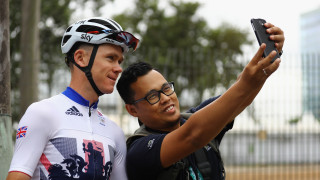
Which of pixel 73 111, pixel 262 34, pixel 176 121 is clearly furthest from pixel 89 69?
pixel 262 34

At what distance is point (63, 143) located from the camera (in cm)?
242

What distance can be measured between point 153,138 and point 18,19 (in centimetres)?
1014

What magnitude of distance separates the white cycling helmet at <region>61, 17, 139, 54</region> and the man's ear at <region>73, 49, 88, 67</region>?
0.06 m

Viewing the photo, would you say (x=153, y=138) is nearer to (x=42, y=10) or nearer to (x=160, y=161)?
(x=160, y=161)

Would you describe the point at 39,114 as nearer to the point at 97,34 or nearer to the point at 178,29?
the point at 97,34

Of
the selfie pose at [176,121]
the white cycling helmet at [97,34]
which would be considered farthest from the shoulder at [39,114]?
the selfie pose at [176,121]

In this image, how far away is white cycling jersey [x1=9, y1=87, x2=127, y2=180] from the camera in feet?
7.67

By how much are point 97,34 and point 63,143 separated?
691 mm

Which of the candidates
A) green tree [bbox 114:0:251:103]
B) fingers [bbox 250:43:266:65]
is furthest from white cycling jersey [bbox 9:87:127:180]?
green tree [bbox 114:0:251:103]

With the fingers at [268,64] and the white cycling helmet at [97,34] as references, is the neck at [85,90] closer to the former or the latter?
the white cycling helmet at [97,34]

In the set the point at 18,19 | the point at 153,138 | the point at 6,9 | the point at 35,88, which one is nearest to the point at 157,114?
the point at 153,138

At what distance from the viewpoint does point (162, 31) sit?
Answer: 2792 cm

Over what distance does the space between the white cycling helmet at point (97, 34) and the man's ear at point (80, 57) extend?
58 mm

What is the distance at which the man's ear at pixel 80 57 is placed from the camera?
2722 millimetres
